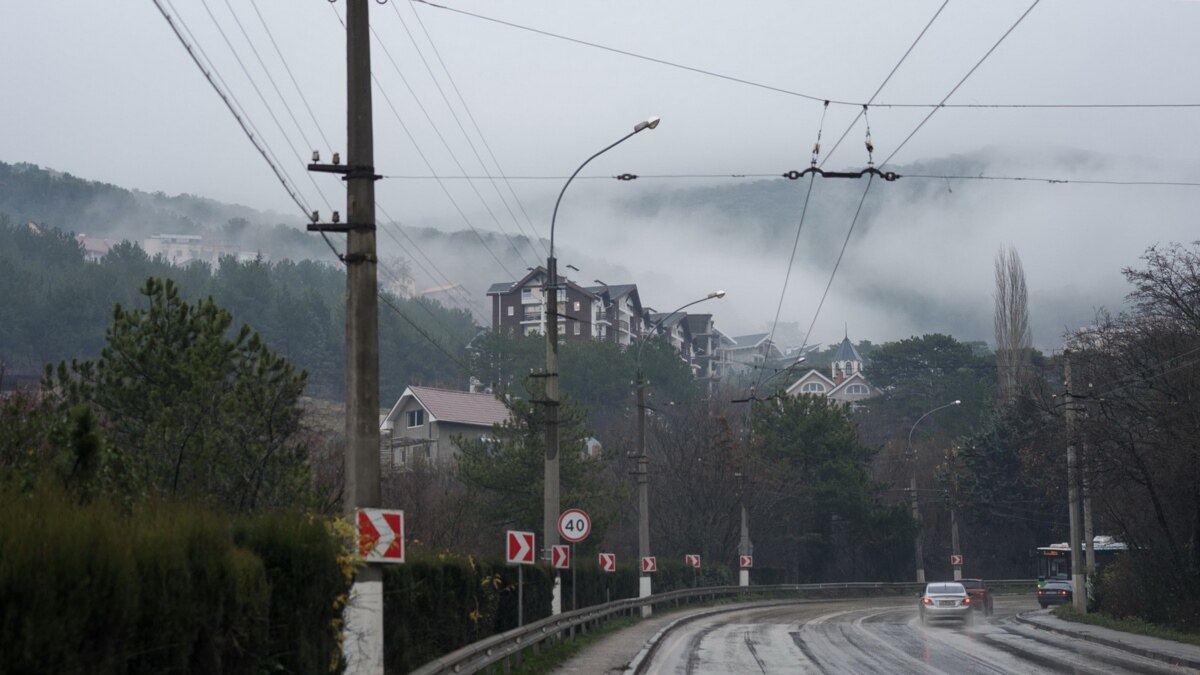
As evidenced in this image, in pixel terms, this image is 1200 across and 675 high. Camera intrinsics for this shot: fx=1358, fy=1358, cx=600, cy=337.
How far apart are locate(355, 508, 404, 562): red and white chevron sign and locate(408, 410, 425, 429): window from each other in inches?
3107

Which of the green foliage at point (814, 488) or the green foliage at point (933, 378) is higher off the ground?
the green foliage at point (933, 378)

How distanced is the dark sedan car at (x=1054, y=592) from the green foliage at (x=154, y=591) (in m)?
52.7

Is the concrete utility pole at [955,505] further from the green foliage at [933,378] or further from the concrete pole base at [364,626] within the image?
the concrete pole base at [364,626]

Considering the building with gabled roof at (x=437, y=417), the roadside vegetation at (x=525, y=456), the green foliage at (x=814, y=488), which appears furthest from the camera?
the building with gabled roof at (x=437, y=417)

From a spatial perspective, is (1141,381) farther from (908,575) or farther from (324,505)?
(908,575)

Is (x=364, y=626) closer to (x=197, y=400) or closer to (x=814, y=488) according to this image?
(x=197, y=400)

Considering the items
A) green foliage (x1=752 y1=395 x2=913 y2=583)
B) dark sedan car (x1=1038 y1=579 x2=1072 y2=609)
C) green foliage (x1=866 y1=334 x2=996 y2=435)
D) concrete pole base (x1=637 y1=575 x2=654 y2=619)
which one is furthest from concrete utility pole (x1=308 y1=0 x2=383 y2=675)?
green foliage (x1=866 y1=334 x2=996 y2=435)

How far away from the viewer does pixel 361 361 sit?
515 inches

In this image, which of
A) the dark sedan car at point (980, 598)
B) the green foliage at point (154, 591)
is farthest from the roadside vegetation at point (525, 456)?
the dark sedan car at point (980, 598)

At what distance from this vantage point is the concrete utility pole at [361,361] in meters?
12.8

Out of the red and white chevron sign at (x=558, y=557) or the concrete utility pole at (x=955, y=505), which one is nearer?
the red and white chevron sign at (x=558, y=557)

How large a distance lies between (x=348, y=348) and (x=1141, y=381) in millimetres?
31447

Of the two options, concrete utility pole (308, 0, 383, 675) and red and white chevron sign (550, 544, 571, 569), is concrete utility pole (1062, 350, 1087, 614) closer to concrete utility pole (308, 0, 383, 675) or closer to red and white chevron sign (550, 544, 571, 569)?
red and white chevron sign (550, 544, 571, 569)

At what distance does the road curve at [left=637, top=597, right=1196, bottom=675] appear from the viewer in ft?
78.6
